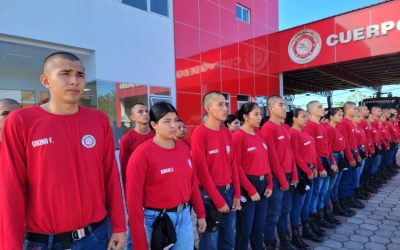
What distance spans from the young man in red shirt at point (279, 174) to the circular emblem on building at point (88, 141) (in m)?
2.38

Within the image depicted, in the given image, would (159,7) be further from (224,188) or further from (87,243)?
(87,243)

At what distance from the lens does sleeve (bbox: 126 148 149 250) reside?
6.55 feet

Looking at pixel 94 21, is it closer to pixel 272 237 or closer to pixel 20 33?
pixel 20 33

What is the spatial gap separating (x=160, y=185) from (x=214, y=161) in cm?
79

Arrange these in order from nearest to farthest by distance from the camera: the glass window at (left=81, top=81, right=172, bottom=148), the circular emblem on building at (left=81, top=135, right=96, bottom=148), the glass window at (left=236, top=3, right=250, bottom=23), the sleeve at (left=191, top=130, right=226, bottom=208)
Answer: the circular emblem on building at (left=81, top=135, right=96, bottom=148) < the sleeve at (left=191, top=130, right=226, bottom=208) < the glass window at (left=81, top=81, right=172, bottom=148) < the glass window at (left=236, top=3, right=250, bottom=23)

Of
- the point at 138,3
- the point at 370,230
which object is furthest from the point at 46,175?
the point at 138,3

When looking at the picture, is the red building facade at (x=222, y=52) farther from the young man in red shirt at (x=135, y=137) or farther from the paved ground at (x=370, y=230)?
the paved ground at (x=370, y=230)

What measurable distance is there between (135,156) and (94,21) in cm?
628

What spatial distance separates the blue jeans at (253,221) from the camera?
3.11 m

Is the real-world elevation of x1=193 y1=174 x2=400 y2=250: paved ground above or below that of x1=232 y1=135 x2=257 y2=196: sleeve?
below

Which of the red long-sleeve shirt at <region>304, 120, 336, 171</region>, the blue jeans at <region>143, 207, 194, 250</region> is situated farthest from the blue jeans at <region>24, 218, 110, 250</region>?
the red long-sleeve shirt at <region>304, 120, 336, 171</region>

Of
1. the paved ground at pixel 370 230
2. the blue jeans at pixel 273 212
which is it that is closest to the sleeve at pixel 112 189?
the blue jeans at pixel 273 212

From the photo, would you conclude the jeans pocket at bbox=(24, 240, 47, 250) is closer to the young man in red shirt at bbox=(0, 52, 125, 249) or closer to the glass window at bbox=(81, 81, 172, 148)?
the young man in red shirt at bbox=(0, 52, 125, 249)

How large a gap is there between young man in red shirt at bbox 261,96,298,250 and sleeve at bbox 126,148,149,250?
6.25 ft
